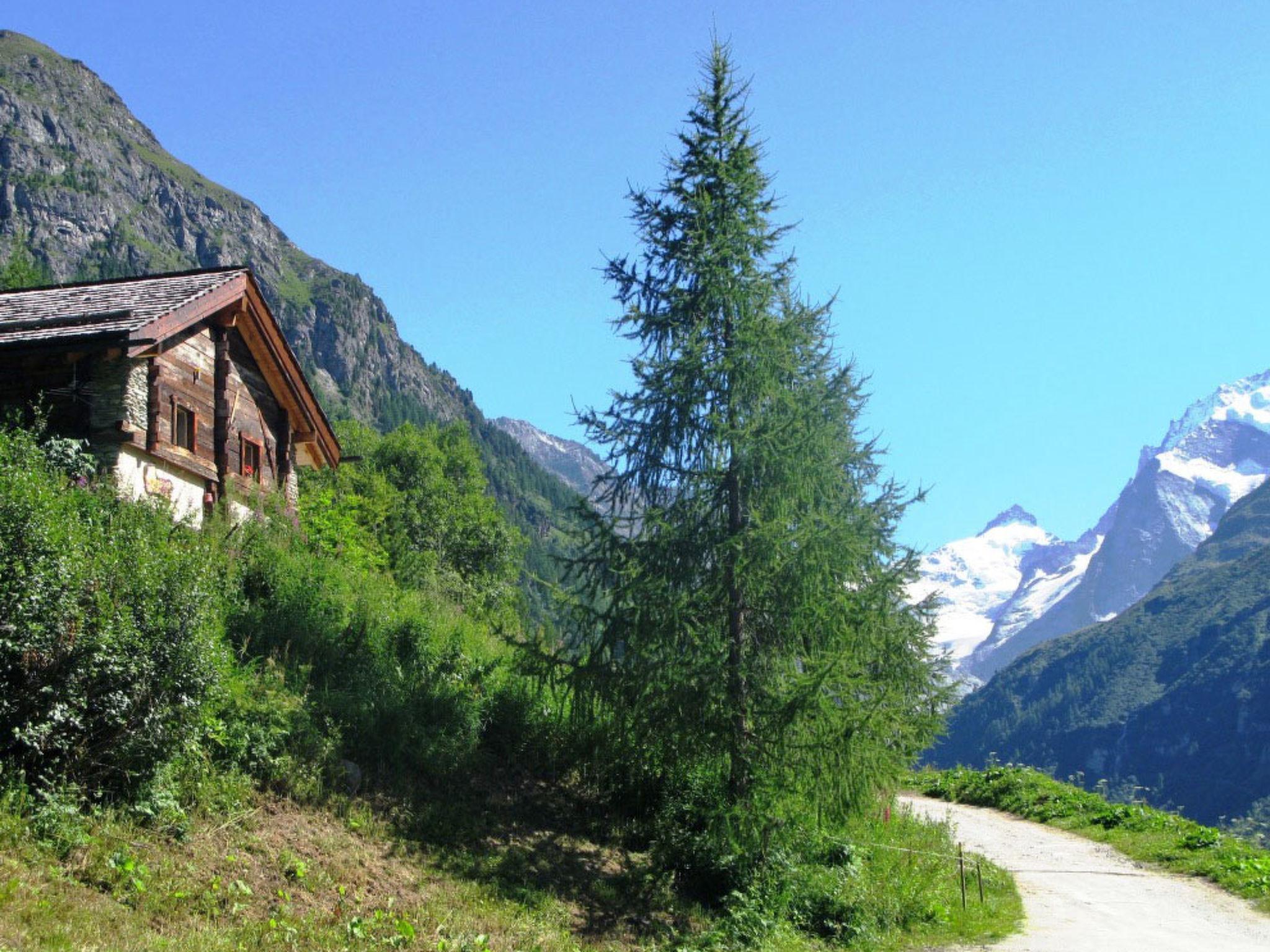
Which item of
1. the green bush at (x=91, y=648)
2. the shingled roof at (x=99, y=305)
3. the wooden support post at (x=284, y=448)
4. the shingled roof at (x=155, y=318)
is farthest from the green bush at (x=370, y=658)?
the wooden support post at (x=284, y=448)

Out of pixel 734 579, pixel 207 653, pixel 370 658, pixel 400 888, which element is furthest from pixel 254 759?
pixel 734 579

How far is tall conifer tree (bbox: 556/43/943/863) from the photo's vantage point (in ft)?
42.0

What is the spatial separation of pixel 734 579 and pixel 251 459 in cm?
1276

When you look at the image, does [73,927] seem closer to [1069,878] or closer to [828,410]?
[828,410]

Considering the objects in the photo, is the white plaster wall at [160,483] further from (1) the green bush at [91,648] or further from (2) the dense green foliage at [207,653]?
(1) the green bush at [91,648]

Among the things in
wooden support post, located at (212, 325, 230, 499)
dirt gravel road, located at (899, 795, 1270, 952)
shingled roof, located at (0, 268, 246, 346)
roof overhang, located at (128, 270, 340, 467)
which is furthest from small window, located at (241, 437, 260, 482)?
dirt gravel road, located at (899, 795, 1270, 952)

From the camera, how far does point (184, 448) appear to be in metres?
18.8

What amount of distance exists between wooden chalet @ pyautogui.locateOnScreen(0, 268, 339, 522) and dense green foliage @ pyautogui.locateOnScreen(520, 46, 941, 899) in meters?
7.69

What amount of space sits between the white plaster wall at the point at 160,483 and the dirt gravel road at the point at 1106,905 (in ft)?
48.1

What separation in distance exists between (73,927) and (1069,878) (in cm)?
1635

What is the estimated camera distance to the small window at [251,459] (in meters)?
21.1

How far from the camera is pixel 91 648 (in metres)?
9.56

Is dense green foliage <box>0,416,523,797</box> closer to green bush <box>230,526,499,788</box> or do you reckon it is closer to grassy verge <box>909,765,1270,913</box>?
green bush <box>230,526,499,788</box>

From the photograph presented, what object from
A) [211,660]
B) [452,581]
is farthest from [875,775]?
[452,581]
